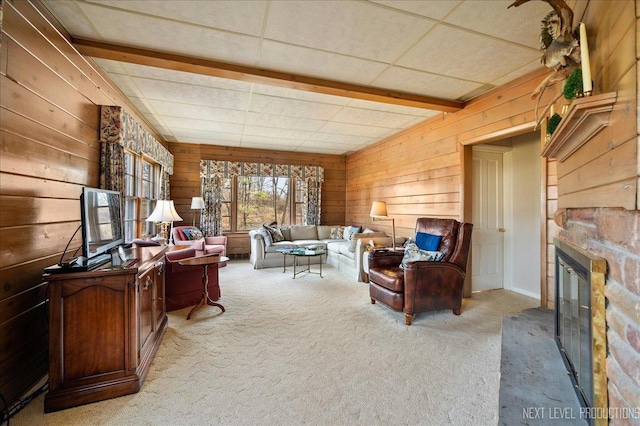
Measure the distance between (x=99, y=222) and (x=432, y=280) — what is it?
115 inches

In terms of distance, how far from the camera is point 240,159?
21.0 ft

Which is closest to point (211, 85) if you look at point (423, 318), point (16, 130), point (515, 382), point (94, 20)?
point (94, 20)

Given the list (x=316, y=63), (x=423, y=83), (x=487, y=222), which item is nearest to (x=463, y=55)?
(x=423, y=83)

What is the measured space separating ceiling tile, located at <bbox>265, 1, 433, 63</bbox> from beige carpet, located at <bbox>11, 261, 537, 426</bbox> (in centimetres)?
253

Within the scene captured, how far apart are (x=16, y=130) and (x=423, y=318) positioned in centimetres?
356

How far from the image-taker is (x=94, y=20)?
2.00m

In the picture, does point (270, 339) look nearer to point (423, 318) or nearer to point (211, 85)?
point (423, 318)

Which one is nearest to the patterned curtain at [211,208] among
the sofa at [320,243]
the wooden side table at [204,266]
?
the sofa at [320,243]

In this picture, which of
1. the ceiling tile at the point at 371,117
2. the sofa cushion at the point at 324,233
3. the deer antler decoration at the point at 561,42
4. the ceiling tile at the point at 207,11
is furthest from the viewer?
the sofa cushion at the point at 324,233

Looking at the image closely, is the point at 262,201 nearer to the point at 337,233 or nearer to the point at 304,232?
the point at 304,232

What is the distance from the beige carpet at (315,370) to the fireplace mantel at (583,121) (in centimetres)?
156

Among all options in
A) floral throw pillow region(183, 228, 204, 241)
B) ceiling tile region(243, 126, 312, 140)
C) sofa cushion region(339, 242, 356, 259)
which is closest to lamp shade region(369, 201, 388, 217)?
sofa cushion region(339, 242, 356, 259)

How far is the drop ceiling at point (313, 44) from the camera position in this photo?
6.15ft

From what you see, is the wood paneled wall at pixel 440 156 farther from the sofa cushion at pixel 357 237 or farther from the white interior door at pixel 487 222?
the white interior door at pixel 487 222
